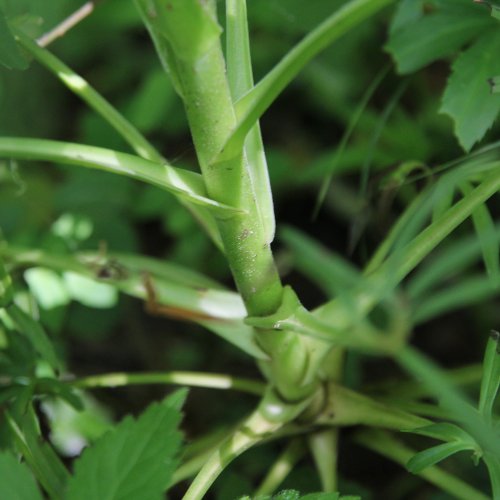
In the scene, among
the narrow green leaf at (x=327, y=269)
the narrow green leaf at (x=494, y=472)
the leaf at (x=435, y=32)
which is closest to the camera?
the narrow green leaf at (x=327, y=269)

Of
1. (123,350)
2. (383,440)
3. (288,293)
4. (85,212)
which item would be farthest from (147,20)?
(123,350)

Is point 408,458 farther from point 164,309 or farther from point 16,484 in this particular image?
point 16,484

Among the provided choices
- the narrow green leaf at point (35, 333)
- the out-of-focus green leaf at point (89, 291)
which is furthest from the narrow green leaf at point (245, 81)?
the out-of-focus green leaf at point (89, 291)

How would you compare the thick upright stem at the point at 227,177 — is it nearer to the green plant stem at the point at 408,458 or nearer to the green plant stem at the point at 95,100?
the green plant stem at the point at 95,100

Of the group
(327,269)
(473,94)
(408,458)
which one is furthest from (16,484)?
(473,94)

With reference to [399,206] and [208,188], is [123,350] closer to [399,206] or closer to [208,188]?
[399,206]

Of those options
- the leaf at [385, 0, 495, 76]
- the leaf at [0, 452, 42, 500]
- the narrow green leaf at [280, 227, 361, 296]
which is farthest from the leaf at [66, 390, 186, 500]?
the leaf at [385, 0, 495, 76]
